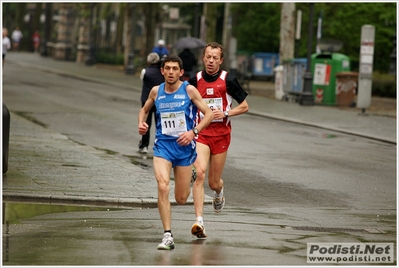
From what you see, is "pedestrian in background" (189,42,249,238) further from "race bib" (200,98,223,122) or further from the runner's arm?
the runner's arm

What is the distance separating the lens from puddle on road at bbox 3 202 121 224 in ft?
35.9

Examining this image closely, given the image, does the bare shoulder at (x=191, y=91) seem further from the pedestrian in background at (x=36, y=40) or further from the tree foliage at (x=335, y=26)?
the pedestrian in background at (x=36, y=40)

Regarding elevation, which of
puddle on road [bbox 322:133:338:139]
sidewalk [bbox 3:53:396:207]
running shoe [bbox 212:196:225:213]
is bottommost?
puddle on road [bbox 322:133:338:139]

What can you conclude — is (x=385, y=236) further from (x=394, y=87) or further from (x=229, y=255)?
(x=394, y=87)

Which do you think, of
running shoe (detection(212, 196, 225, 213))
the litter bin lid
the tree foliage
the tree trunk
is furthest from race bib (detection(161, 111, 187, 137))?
the tree foliage

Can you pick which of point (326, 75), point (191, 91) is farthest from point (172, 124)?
point (326, 75)

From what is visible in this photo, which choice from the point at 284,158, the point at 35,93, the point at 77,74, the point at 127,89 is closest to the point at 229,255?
the point at 284,158

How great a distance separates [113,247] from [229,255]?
3.25 feet

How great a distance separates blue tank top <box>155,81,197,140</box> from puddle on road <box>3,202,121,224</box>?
242cm

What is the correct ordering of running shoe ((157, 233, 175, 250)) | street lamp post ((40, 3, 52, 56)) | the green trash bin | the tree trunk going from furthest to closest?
1. street lamp post ((40, 3, 52, 56))
2. the tree trunk
3. the green trash bin
4. running shoe ((157, 233, 175, 250))

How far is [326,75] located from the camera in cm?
3120

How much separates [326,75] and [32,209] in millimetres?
20791

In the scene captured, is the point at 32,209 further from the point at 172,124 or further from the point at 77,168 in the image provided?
the point at 77,168

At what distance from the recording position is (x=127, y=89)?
36.1 m
